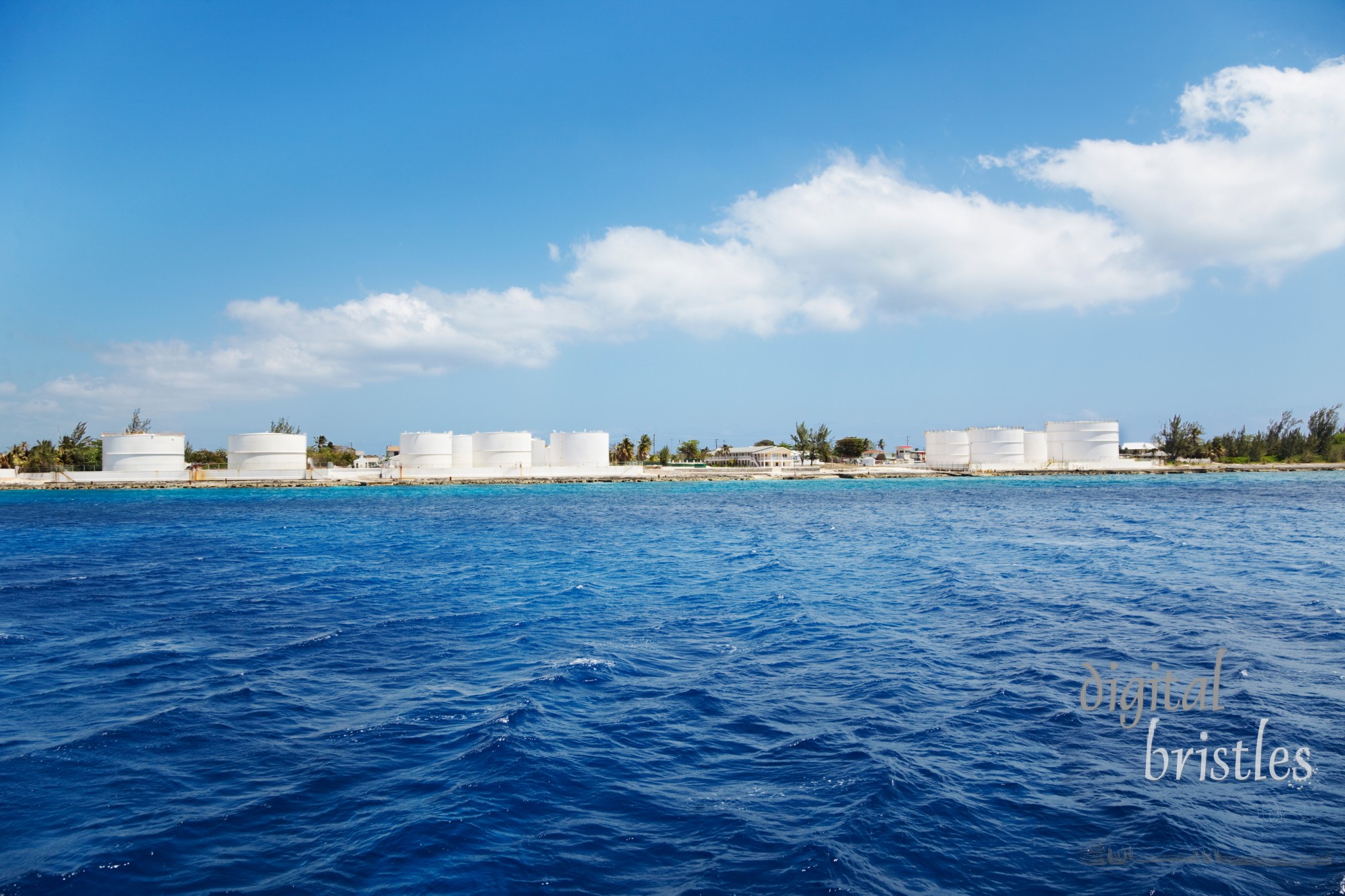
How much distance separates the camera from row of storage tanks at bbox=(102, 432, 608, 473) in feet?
→ 311

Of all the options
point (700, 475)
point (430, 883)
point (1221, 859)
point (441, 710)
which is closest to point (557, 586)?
point (441, 710)

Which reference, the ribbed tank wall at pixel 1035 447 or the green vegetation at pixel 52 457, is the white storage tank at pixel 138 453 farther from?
the ribbed tank wall at pixel 1035 447

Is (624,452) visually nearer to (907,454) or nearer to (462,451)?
(462,451)

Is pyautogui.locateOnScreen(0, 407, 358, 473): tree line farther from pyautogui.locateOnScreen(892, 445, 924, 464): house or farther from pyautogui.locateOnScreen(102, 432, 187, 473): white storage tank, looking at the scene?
pyautogui.locateOnScreen(892, 445, 924, 464): house

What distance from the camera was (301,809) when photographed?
7.92 meters

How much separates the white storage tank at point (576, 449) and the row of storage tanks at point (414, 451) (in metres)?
0.10

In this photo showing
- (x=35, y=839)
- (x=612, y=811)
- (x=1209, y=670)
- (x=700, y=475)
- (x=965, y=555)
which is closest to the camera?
(x=35, y=839)

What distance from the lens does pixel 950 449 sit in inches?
→ 5443

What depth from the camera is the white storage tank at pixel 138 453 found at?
310ft

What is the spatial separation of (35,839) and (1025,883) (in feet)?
29.6

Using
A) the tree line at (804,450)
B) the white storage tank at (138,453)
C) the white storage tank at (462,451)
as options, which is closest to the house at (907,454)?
the tree line at (804,450)

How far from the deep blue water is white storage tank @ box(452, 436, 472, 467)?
86.0 m

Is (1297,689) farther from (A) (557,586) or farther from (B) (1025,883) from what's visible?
(A) (557,586)

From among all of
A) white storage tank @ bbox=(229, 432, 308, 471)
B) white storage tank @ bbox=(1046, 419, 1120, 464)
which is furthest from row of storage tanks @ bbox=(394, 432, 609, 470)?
white storage tank @ bbox=(1046, 419, 1120, 464)
